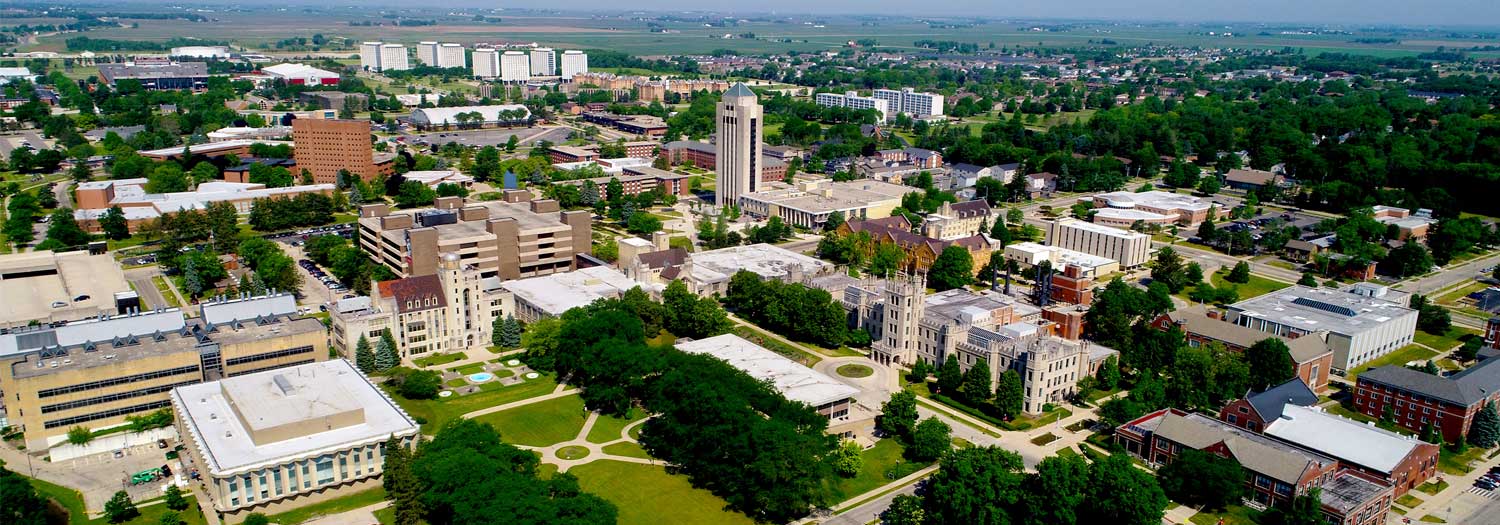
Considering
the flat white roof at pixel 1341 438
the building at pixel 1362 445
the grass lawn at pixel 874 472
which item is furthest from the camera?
the flat white roof at pixel 1341 438

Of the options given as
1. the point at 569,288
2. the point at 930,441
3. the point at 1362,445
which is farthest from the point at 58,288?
the point at 1362,445

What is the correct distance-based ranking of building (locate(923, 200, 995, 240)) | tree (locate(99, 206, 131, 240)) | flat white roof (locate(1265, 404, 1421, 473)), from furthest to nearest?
building (locate(923, 200, 995, 240)) < tree (locate(99, 206, 131, 240)) < flat white roof (locate(1265, 404, 1421, 473))

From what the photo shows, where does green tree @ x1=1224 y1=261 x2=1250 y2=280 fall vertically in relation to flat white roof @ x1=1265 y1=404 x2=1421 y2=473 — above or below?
below

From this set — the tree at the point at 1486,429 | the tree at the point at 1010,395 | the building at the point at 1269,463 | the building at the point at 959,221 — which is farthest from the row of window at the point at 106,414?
the tree at the point at 1486,429

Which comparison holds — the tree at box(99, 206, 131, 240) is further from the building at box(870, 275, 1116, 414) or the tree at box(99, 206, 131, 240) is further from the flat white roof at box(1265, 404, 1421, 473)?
the flat white roof at box(1265, 404, 1421, 473)

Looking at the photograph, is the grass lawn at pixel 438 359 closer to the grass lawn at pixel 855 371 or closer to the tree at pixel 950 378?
the grass lawn at pixel 855 371

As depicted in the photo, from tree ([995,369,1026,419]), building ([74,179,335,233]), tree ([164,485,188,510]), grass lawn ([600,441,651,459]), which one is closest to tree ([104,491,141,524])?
tree ([164,485,188,510])

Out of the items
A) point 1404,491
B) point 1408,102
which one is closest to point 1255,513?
point 1404,491
